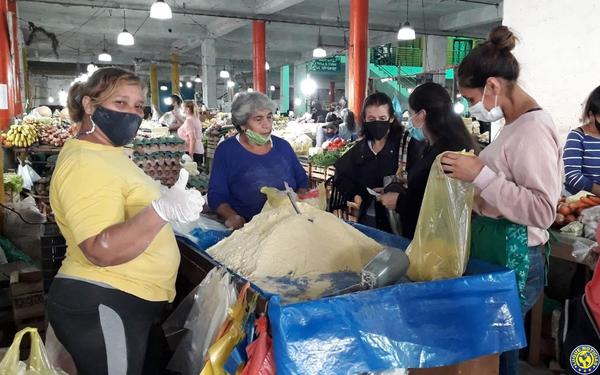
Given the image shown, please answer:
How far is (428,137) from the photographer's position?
102 inches

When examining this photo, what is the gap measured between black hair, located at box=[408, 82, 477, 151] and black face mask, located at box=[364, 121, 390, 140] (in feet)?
1.64

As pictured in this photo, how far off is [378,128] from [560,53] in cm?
204

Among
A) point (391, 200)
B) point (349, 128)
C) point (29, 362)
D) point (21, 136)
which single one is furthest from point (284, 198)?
point (349, 128)

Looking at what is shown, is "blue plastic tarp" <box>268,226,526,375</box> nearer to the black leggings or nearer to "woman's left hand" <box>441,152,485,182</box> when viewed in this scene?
"woman's left hand" <box>441,152,485,182</box>

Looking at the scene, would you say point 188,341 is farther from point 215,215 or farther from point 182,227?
point 215,215

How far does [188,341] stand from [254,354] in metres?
0.60

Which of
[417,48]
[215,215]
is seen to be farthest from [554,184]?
[417,48]

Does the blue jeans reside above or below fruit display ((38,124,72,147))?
below

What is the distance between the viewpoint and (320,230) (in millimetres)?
1982

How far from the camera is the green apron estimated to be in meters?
1.79

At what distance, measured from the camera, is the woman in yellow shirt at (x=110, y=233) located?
149cm

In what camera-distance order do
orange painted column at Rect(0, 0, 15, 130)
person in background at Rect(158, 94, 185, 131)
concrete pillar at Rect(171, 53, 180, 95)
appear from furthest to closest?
concrete pillar at Rect(171, 53, 180, 95) → person in background at Rect(158, 94, 185, 131) → orange painted column at Rect(0, 0, 15, 130)

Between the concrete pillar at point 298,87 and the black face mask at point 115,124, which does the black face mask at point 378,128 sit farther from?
the concrete pillar at point 298,87

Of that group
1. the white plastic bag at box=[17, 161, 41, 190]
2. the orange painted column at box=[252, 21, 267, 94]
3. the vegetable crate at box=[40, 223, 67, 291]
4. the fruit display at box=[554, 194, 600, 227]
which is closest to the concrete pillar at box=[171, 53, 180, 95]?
the orange painted column at box=[252, 21, 267, 94]
